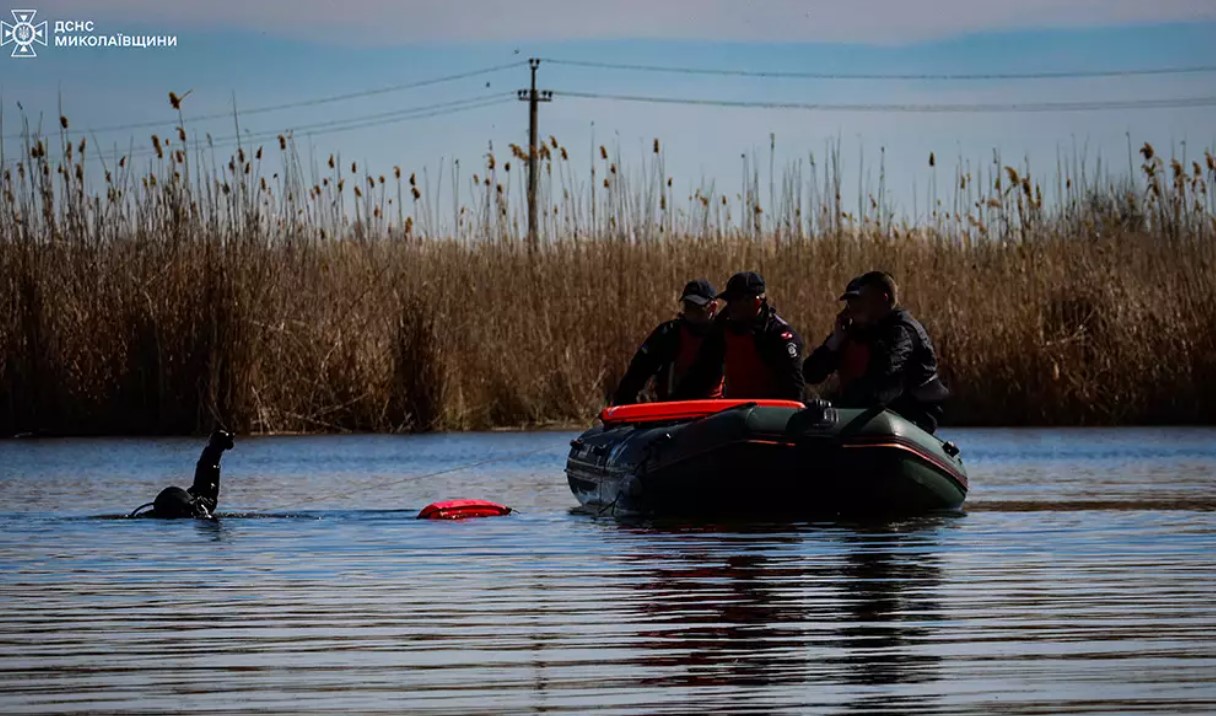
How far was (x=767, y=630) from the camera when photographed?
7.25m

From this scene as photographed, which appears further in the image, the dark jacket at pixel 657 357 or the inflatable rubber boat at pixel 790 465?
the dark jacket at pixel 657 357

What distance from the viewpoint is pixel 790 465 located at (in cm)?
1204

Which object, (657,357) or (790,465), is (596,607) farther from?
(657,357)

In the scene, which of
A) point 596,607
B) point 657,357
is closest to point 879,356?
point 657,357

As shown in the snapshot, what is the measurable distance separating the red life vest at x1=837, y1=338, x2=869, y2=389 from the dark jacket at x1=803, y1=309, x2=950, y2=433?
14 millimetres

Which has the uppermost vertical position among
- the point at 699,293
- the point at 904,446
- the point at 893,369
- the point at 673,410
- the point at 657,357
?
the point at 699,293

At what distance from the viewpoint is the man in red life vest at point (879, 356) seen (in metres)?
12.6

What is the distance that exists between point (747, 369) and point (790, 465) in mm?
1533

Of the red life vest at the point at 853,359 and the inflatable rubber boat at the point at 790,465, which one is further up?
the red life vest at the point at 853,359

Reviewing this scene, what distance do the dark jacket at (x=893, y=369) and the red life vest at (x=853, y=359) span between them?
0.6 inches

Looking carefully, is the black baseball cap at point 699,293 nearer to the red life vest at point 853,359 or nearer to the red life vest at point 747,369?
the red life vest at point 747,369

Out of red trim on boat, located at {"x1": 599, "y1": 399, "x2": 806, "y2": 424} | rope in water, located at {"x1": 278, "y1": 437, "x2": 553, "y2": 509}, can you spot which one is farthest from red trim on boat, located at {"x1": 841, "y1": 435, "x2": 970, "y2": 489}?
rope in water, located at {"x1": 278, "y1": 437, "x2": 553, "y2": 509}

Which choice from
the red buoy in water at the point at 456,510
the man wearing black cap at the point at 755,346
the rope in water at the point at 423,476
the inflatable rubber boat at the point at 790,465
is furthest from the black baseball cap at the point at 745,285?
the rope in water at the point at 423,476

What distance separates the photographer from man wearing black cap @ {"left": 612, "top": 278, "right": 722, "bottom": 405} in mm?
14055
